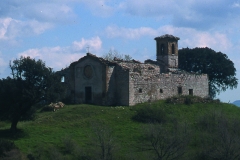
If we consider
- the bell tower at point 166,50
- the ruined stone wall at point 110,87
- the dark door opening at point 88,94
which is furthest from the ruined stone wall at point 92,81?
the bell tower at point 166,50

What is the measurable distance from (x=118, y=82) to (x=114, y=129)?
24.9 ft

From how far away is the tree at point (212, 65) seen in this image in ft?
198

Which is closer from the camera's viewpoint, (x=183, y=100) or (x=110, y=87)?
(x=110, y=87)

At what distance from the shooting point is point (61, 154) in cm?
3020

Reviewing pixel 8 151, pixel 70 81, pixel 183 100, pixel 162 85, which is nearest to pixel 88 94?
pixel 70 81

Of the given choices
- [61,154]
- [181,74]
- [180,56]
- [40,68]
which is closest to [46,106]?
[40,68]

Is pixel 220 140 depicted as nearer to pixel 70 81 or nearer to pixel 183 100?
pixel 183 100

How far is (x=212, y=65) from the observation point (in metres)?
60.2

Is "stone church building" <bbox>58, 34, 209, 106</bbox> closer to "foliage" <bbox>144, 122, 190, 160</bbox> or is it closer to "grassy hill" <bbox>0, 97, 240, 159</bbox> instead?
"grassy hill" <bbox>0, 97, 240, 159</bbox>

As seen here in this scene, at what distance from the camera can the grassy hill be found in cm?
3064

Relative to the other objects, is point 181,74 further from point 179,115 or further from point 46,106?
point 46,106

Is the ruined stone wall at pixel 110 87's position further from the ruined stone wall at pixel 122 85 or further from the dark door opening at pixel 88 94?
the dark door opening at pixel 88 94

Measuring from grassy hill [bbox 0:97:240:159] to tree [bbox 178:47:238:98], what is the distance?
60.7 feet

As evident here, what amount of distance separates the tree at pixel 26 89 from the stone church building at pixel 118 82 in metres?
7.25
